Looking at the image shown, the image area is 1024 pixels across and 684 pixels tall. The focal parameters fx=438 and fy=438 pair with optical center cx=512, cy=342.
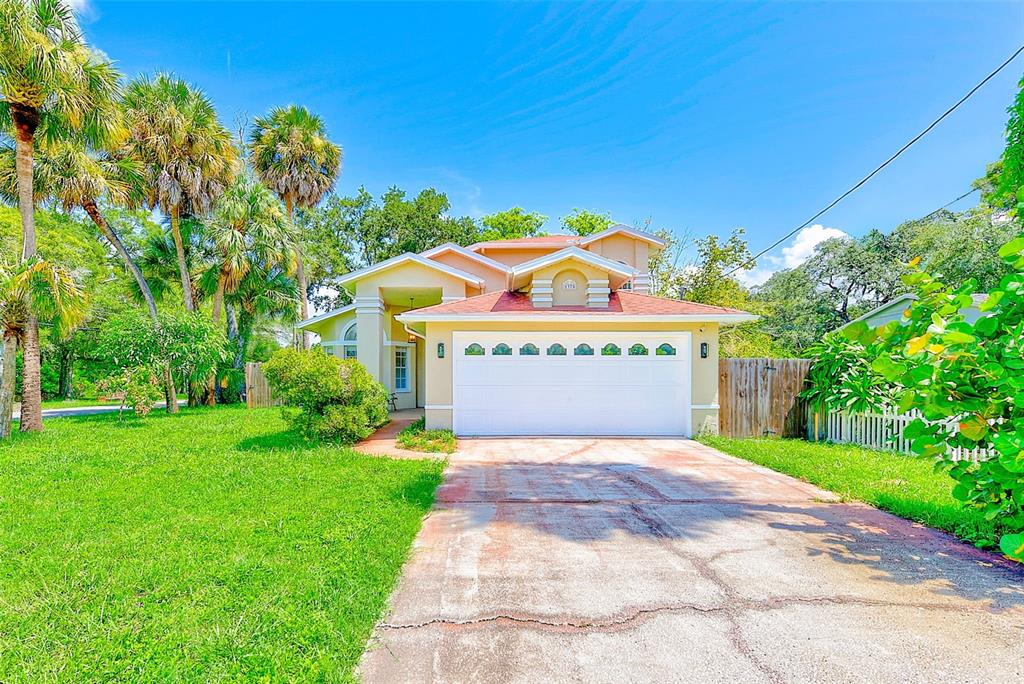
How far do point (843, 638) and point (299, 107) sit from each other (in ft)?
77.3

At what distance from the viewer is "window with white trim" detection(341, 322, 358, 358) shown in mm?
14672

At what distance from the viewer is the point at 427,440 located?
898 cm

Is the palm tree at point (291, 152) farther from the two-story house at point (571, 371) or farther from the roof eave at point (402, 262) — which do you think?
the two-story house at point (571, 371)

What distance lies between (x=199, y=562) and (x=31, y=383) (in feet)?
34.6

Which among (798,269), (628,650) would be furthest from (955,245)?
(628,650)

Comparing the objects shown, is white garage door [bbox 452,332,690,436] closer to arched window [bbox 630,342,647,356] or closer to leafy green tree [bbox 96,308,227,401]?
arched window [bbox 630,342,647,356]

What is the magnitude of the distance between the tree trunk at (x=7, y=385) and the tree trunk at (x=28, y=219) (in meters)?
0.25

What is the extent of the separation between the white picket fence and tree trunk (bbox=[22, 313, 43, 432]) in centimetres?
1737

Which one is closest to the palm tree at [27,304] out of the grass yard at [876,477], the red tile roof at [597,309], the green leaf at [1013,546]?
the red tile roof at [597,309]

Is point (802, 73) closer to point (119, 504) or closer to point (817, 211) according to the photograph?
point (817, 211)

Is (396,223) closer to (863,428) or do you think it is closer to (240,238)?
(240,238)

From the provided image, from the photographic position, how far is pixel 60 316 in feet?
30.8

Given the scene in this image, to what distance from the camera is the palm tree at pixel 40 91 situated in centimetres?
858

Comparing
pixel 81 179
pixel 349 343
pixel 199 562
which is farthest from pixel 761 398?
pixel 81 179
